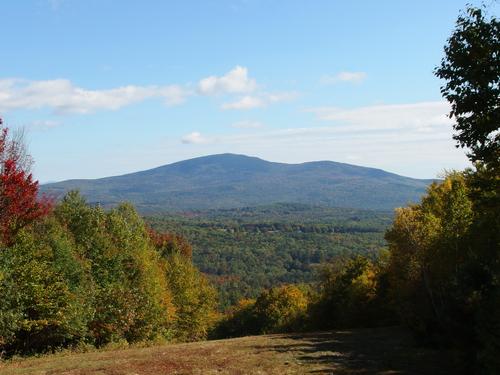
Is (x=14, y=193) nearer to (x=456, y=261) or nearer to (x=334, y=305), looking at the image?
(x=456, y=261)

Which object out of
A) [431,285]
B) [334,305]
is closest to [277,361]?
[431,285]

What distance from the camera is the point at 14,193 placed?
91.7 ft

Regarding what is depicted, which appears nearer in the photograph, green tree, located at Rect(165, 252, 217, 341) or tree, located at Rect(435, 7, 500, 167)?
tree, located at Rect(435, 7, 500, 167)

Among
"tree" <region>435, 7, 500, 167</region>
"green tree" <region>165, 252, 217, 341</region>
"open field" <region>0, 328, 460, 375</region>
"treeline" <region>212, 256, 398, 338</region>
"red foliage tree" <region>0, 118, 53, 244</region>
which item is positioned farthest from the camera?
"green tree" <region>165, 252, 217, 341</region>

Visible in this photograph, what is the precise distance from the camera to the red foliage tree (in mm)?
27172

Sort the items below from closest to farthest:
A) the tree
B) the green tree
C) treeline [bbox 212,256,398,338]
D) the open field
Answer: the tree < the open field < treeline [bbox 212,256,398,338] < the green tree

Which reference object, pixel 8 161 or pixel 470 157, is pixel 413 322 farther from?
pixel 8 161

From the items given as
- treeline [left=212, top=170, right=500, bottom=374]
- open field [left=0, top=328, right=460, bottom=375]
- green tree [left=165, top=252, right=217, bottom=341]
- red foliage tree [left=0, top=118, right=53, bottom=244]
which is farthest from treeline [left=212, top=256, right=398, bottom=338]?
red foliage tree [left=0, top=118, right=53, bottom=244]

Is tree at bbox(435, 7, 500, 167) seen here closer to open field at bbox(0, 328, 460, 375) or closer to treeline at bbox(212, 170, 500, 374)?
treeline at bbox(212, 170, 500, 374)

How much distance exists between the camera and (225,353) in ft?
76.5

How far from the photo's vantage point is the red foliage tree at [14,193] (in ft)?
89.1

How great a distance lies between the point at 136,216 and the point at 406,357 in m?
40.5

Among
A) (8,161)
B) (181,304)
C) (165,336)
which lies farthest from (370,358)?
(181,304)

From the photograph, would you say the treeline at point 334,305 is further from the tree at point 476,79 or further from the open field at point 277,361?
the tree at point 476,79
